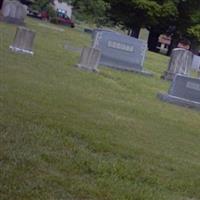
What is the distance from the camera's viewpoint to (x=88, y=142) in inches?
331

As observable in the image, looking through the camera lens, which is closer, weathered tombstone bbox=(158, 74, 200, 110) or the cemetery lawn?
the cemetery lawn

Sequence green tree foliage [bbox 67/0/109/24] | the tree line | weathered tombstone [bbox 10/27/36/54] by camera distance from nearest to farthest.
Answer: green tree foliage [bbox 67/0/109/24] < weathered tombstone [bbox 10/27/36/54] < the tree line

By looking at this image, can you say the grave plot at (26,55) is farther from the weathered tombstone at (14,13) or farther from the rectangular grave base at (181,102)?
the weathered tombstone at (14,13)

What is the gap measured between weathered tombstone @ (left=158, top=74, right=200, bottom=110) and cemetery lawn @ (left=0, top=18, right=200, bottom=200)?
596 millimetres

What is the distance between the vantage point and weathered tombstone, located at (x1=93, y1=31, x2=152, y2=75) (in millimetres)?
22031

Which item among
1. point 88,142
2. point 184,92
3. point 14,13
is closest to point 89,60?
point 184,92

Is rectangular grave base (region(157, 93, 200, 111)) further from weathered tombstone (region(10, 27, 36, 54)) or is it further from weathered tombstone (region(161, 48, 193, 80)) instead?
weathered tombstone (region(161, 48, 193, 80))

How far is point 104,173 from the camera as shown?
7008 mm

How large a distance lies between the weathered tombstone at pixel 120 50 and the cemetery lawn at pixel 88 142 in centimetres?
677

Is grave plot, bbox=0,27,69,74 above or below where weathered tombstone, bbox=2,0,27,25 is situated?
below

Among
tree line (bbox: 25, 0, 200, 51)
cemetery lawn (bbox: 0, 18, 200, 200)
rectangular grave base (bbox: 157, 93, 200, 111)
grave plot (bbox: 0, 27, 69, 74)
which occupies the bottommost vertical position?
cemetery lawn (bbox: 0, 18, 200, 200)

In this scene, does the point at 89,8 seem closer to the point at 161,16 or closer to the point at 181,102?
the point at 181,102

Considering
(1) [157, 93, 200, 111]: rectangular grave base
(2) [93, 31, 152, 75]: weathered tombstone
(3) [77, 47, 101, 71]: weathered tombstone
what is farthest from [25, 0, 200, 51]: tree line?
(1) [157, 93, 200, 111]: rectangular grave base

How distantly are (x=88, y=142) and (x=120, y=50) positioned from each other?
14176 mm
